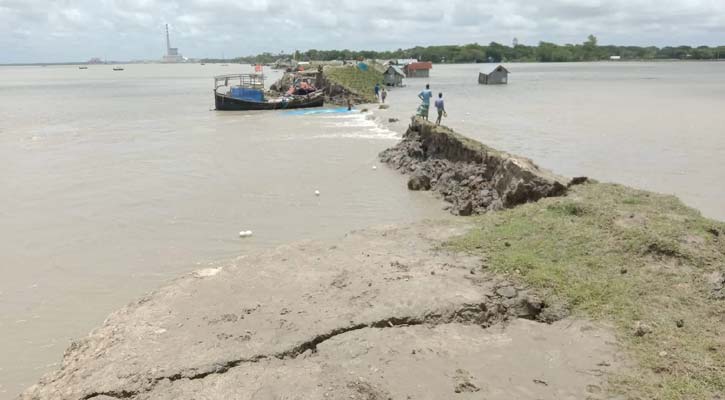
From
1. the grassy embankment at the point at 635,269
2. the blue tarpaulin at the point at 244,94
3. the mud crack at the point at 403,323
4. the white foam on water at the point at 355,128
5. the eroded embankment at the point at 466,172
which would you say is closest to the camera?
the grassy embankment at the point at 635,269

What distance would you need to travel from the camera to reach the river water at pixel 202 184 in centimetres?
862

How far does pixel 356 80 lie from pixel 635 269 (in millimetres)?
45943

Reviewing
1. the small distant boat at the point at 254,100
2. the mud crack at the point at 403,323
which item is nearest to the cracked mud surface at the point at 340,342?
the mud crack at the point at 403,323

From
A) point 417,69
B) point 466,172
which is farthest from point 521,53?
point 466,172

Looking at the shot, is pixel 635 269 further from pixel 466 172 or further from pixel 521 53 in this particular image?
pixel 521 53

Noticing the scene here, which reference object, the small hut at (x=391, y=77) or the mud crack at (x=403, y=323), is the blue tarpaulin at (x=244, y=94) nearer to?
the small hut at (x=391, y=77)

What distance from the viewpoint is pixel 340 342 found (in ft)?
17.4

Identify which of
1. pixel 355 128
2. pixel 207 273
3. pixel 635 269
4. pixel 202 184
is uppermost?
pixel 355 128

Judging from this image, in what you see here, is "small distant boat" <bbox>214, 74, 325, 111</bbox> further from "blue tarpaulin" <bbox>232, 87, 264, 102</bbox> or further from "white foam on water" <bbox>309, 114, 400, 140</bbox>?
"white foam on water" <bbox>309, 114, 400, 140</bbox>

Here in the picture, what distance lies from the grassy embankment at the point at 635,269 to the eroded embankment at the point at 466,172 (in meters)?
1.31

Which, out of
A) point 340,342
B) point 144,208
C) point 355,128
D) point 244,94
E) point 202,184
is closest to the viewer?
point 340,342

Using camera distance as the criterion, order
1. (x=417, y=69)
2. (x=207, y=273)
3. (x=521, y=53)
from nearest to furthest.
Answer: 1. (x=207, y=273)
2. (x=417, y=69)
3. (x=521, y=53)

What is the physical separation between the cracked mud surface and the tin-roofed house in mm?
76290

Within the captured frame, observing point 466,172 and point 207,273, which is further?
point 466,172
